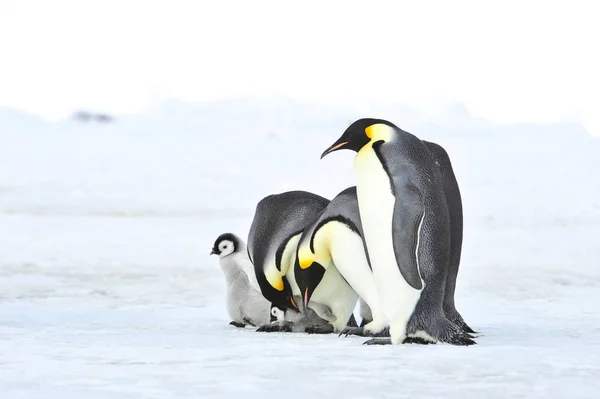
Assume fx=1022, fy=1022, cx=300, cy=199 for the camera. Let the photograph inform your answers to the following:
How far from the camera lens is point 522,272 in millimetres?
8188

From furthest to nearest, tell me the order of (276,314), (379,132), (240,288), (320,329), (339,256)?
(240,288) → (276,314) → (320,329) → (339,256) → (379,132)

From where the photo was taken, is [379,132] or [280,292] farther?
[280,292]

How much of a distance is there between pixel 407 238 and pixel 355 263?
22.8 inches

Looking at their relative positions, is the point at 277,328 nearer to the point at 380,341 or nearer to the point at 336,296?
the point at 336,296

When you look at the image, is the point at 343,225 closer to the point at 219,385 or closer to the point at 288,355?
the point at 288,355

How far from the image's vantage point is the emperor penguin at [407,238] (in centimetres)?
388

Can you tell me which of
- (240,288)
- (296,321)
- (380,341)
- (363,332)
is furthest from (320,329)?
(380,341)

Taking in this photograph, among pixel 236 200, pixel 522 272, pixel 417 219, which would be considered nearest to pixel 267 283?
pixel 417 219

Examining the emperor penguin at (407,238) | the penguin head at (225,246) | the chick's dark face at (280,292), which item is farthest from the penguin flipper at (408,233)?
the penguin head at (225,246)

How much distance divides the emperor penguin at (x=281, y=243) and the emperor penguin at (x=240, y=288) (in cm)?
23

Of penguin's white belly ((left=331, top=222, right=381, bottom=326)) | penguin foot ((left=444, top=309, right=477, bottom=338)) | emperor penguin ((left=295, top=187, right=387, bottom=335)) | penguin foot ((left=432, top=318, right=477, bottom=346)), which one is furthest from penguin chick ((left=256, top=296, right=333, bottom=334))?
penguin foot ((left=432, top=318, right=477, bottom=346))

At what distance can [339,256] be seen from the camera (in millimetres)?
4449

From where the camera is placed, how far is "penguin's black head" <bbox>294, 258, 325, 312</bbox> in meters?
4.53

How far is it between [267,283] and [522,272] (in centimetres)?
388
